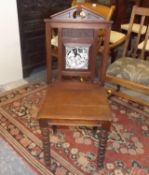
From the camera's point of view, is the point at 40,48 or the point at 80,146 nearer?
the point at 80,146

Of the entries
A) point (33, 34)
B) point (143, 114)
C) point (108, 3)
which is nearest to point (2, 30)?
point (33, 34)

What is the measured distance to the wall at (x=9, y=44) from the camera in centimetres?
234

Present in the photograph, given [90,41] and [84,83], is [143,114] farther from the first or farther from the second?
[90,41]

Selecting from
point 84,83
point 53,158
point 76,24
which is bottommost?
point 53,158

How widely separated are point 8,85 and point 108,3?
258 centimetres

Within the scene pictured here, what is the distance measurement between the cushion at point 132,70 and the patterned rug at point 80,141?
382 millimetres

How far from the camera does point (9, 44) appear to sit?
2.51 meters

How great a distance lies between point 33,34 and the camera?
105 inches

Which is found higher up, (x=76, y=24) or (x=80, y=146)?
(x=76, y=24)

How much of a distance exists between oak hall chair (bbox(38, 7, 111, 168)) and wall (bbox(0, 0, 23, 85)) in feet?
3.45

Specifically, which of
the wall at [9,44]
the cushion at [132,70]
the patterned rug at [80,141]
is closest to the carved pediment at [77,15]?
the cushion at [132,70]

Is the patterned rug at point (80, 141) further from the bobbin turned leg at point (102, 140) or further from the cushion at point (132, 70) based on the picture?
the cushion at point (132, 70)

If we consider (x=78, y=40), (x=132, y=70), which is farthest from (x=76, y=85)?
(x=132, y=70)

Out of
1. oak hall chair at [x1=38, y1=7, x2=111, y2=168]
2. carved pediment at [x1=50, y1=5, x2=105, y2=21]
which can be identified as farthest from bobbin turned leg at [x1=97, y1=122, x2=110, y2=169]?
carved pediment at [x1=50, y1=5, x2=105, y2=21]
